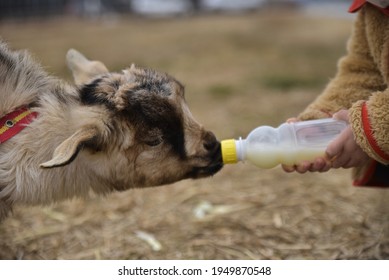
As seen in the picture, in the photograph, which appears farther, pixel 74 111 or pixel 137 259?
pixel 137 259

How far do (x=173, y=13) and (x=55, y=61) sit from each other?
11528 millimetres

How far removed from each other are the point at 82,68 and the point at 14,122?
645mm

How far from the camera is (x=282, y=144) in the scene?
2672mm

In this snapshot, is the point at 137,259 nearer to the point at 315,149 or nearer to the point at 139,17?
the point at 315,149

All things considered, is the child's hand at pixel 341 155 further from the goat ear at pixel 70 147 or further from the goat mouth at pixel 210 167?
the goat ear at pixel 70 147

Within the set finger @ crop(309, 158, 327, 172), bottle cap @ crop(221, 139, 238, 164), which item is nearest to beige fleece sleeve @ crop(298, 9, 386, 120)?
finger @ crop(309, 158, 327, 172)

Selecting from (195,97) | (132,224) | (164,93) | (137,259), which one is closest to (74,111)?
(164,93)

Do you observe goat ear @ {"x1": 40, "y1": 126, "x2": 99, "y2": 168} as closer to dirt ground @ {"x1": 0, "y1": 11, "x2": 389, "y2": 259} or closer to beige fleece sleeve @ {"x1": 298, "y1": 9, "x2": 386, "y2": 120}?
dirt ground @ {"x1": 0, "y1": 11, "x2": 389, "y2": 259}

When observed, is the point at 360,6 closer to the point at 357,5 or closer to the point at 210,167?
the point at 357,5

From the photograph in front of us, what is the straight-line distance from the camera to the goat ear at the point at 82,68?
303 centimetres

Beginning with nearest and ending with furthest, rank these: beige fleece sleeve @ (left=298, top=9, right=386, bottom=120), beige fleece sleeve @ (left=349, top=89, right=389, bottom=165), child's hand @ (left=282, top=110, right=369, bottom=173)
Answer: beige fleece sleeve @ (left=349, top=89, right=389, bottom=165)
child's hand @ (left=282, top=110, right=369, bottom=173)
beige fleece sleeve @ (left=298, top=9, right=386, bottom=120)

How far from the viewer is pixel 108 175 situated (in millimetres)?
2637

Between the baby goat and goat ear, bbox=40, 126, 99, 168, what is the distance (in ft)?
0.20

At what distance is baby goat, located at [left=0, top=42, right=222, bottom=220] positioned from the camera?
2504 millimetres
